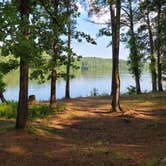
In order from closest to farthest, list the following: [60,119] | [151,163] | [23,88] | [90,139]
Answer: [151,163]
[23,88]
[90,139]
[60,119]

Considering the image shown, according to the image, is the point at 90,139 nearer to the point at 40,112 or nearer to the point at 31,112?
the point at 40,112

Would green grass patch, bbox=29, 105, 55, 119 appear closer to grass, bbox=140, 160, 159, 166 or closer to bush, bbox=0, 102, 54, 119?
bush, bbox=0, 102, 54, 119

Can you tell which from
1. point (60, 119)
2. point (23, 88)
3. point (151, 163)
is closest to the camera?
point (151, 163)

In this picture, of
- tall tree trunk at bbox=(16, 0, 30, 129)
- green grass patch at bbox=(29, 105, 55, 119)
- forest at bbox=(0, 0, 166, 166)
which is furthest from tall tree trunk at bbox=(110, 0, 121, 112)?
tall tree trunk at bbox=(16, 0, 30, 129)

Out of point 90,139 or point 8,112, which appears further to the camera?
point 8,112

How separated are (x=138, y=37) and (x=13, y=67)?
22.6m

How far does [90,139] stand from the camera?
14.1 metres

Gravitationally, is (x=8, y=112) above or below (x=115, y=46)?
below

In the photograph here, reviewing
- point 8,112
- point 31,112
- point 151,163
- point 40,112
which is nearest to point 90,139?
point 151,163

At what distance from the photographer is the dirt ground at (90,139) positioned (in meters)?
10.3

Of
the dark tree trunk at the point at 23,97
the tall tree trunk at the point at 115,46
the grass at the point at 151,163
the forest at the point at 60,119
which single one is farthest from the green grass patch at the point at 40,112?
the grass at the point at 151,163

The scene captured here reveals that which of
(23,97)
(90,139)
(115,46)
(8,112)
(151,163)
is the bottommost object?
(151,163)

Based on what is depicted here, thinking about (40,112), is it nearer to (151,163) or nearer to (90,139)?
(90,139)

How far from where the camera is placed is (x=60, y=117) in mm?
18906
